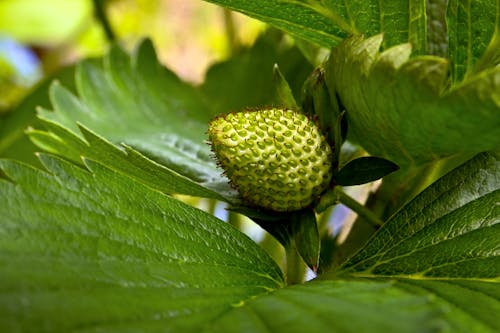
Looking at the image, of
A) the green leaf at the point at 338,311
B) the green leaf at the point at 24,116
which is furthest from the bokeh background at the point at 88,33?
the green leaf at the point at 338,311

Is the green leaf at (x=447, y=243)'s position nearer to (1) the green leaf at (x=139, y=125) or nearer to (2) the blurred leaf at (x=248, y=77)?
(1) the green leaf at (x=139, y=125)

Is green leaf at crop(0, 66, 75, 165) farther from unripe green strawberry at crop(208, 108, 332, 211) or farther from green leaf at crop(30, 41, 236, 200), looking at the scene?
unripe green strawberry at crop(208, 108, 332, 211)

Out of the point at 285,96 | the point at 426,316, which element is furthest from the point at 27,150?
the point at 426,316

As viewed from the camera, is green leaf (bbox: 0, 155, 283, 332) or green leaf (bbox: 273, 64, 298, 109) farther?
green leaf (bbox: 273, 64, 298, 109)

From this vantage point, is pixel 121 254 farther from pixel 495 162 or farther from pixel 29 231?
pixel 495 162

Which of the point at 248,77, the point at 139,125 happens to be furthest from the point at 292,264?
the point at 248,77

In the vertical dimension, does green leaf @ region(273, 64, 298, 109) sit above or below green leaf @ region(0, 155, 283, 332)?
above

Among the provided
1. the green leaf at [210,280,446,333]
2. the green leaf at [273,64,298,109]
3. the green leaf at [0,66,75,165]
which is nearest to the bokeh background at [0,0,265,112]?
the green leaf at [0,66,75,165]
